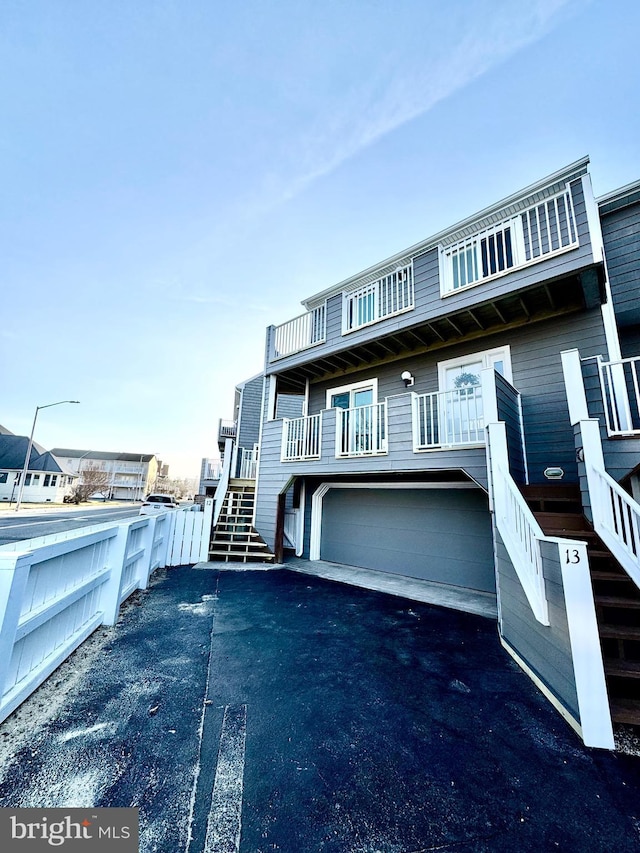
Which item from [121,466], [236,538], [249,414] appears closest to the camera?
[236,538]

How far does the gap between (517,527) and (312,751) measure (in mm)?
2765

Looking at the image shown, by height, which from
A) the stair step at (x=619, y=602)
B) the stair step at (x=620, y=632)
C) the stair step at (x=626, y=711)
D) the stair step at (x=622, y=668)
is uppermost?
the stair step at (x=619, y=602)

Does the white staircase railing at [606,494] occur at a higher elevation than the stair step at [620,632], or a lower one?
higher

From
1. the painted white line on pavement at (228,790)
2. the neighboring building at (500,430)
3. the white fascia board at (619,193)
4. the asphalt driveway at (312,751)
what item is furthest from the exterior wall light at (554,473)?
the painted white line on pavement at (228,790)

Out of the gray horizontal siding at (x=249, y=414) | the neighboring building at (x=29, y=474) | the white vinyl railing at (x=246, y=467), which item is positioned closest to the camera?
the white vinyl railing at (x=246, y=467)

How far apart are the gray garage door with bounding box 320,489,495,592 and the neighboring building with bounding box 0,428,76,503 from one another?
103 ft

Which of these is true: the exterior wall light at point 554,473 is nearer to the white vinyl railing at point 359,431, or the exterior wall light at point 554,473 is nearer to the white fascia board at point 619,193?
the white vinyl railing at point 359,431

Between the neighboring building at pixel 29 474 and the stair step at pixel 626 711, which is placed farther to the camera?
the neighboring building at pixel 29 474

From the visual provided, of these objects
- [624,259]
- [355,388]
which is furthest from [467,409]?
[624,259]

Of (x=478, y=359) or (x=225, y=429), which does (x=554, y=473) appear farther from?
(x=225, y=429)

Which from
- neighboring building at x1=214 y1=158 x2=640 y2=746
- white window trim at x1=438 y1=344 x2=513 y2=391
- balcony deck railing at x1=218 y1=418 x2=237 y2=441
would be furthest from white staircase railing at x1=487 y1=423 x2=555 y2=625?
balcony deck railing at x1=218 y1=418 x2=237 y2=441

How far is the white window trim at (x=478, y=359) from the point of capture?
6.06 metres

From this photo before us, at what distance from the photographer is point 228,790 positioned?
1.69m

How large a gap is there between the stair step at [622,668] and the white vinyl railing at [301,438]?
5.30m
